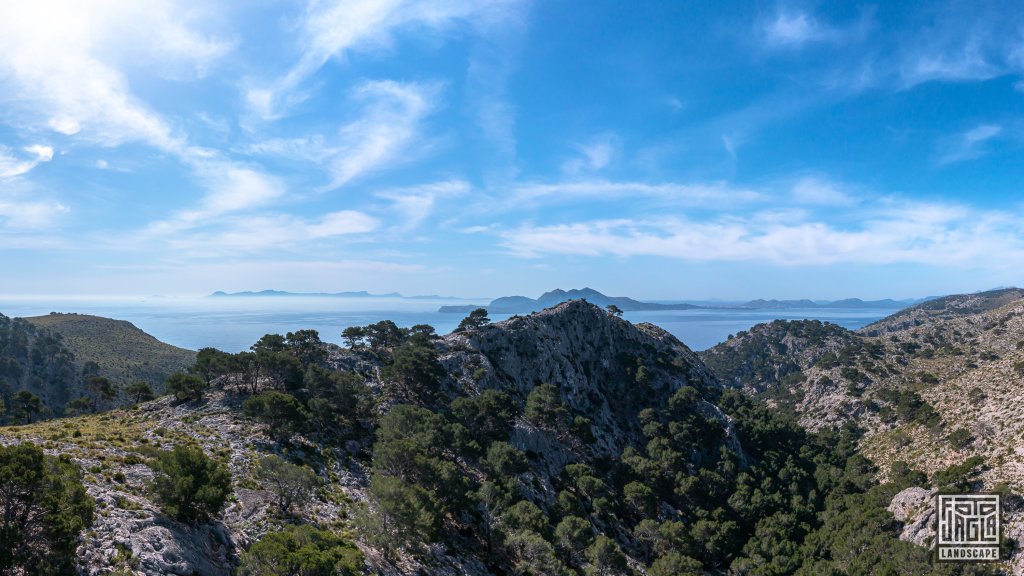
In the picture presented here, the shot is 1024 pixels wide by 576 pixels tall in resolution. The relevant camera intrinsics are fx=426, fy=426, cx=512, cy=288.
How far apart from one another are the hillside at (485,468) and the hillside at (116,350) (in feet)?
333

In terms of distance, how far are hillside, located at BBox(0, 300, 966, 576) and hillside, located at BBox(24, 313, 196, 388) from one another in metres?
102

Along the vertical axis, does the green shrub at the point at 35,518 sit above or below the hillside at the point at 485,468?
above

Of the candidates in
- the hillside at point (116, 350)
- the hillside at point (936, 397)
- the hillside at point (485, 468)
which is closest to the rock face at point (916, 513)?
the hillside at point (936, 397)

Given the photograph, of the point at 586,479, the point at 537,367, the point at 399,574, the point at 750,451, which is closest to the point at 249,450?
the point at 399,574

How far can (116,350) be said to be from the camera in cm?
16588

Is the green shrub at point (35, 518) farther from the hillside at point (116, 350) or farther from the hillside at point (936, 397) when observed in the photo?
the hillside at point (116, 350)

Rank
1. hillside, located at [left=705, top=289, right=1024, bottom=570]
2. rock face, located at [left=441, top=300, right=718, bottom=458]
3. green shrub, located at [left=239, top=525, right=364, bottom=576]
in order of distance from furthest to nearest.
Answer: rock face, located at [left=441, top=300, right=718, bottom=458], hillside, located at [left=705, top=289, right=1024, bottom=570], green shrub, located at [left=239, top=525, right=364, bottom=576]

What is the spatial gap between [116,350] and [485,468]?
18149 centimetres

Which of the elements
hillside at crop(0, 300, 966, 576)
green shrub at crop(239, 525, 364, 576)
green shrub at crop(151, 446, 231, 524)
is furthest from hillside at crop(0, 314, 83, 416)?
green shrub at crop(239, 525, 364, 576)

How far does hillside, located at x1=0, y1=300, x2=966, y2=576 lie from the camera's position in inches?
1404

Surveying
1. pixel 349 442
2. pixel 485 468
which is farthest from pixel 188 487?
Answer: pixel 485 468

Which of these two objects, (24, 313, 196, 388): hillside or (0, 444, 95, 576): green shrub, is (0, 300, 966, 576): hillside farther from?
(24, 313, 196, 388): hillside

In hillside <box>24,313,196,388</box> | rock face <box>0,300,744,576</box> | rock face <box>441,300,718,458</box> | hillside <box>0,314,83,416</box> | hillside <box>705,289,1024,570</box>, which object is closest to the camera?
rock face <box>0,300,744,576</box>

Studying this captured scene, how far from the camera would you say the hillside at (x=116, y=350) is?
146 m
